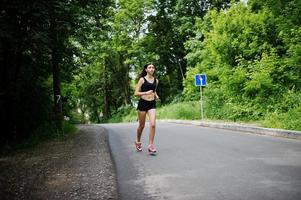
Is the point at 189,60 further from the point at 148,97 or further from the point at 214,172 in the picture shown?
the point at 214,172

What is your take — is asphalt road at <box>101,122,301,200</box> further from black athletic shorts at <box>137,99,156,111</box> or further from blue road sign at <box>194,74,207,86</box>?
blue road sign at <box>194,74,207,86</box>

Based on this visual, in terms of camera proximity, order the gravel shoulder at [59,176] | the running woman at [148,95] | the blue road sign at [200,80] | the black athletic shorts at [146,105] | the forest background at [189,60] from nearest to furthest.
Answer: the gravel shoulder at [59,176], the running woman at [148,95], the black athletic shorts at [146,105], the forest background at [189,60], the blue road sign at [200,80]

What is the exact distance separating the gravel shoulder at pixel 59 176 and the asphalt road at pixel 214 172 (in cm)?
29

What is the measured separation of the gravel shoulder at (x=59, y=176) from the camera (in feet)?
17.1

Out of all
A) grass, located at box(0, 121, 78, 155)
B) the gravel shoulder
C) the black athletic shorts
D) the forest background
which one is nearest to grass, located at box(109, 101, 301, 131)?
the forest background

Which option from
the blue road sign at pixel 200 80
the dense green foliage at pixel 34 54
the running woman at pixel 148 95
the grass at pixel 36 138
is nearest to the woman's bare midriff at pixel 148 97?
the running woman at pixel 148 95

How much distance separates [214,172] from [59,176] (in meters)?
2.89

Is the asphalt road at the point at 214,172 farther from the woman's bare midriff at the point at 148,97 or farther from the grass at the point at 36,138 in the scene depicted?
the grass at the point at 36,138

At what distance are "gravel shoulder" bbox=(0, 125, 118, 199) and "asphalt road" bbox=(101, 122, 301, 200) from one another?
11.3 inches

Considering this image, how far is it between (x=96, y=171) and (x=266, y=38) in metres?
15.6

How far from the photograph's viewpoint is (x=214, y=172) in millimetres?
5980

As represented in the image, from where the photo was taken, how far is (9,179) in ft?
21.5

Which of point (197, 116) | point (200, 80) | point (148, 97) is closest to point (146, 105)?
point (148, 97)

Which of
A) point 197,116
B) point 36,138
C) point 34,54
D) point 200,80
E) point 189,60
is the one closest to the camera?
point 34,54
